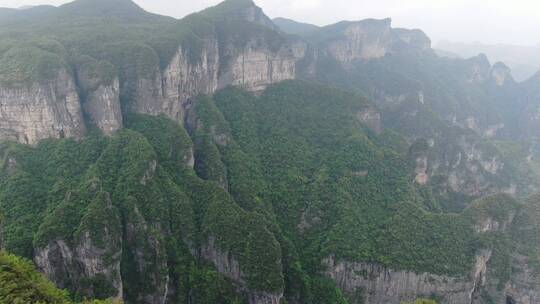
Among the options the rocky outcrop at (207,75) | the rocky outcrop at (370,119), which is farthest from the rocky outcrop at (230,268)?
the rocky outcrop at (370,119)

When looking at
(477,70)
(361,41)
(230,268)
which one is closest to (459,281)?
(230,268)

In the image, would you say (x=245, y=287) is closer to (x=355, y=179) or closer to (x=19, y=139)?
(x=355, y=179)

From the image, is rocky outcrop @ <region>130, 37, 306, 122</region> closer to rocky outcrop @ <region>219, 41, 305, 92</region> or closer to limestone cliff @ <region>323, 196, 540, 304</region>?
rocky outcrop @ <region>219, 41, 305, 92</region>

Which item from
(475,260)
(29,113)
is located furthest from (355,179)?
(29,113)

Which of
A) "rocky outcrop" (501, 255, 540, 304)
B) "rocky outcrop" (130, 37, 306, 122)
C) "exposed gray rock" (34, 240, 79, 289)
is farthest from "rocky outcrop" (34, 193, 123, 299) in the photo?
"rocky outcrop" (501, 255, 540, 304)

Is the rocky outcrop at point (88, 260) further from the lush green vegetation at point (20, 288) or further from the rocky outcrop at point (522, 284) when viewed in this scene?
the rocky outcrop at point (522, 284)

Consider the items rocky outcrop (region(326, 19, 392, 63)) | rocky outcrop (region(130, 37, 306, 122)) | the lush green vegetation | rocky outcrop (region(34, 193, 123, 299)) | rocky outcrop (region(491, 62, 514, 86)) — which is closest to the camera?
the lush green vegetation
